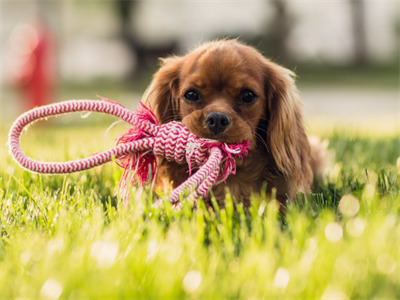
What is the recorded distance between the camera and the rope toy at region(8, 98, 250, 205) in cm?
221

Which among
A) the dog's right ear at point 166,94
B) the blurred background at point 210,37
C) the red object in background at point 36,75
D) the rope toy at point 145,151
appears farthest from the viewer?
the blurred background at point 210,37

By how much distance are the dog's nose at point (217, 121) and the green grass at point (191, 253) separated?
484 millimetres

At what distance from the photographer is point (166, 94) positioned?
114 inches

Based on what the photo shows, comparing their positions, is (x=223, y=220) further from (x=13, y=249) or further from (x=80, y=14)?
(x=80, y=14)

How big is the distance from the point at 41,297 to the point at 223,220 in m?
0.73

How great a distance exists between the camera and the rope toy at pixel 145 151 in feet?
7.25

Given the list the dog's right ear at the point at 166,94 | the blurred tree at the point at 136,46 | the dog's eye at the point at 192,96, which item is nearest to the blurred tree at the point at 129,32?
the blurred tree at the point at 136,46

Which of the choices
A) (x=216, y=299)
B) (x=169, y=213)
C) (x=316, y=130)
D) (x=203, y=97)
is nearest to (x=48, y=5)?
(x=316, y=130)

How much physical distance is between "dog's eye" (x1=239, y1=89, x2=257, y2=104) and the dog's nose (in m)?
0.26

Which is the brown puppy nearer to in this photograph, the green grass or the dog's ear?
the dog's ear

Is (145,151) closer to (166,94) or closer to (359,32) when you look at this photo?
(166,94)

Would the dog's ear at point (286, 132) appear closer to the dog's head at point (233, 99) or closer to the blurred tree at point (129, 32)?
the dog's head at point (233, 99)

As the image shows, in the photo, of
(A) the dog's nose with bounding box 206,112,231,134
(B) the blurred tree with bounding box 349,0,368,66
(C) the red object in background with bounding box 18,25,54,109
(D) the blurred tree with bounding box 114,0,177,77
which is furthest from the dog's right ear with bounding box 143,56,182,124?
(B) the blurred tree with bounding box 349,0,368,66

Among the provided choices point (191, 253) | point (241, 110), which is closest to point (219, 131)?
point (241, 110)
